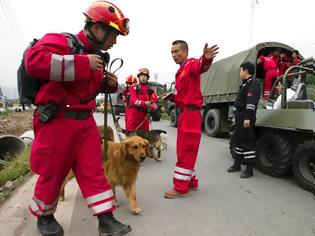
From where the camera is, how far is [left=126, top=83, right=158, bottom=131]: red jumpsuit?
6.84m

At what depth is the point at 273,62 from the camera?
921cm

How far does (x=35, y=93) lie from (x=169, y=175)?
3.46 m

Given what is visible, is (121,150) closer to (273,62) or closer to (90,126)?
(90,126)

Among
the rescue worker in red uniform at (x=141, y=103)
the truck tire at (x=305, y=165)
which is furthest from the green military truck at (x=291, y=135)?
A: the rescue worker in red uniform at (x=141, y=103)

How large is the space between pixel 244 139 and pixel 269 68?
4125 mm

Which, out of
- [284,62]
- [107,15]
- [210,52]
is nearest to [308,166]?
[210,52]

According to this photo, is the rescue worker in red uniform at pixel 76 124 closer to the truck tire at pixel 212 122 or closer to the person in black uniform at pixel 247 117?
the person in black uniform at pixel 247 117

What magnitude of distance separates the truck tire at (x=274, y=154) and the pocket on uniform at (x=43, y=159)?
3933 millimetres

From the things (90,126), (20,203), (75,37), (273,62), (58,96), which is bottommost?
(20,203)

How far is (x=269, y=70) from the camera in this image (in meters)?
9.06

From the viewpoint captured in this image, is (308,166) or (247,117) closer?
(308,166)

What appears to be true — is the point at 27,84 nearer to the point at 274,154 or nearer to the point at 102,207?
the point at 102,207

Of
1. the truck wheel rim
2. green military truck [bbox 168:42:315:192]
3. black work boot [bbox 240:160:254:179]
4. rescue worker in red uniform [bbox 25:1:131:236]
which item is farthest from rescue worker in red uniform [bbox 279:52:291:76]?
rescue worker in red uniform [bbox 25:1:131:236]

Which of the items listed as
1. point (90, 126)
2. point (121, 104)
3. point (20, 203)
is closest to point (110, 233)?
point (90, 126)
